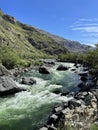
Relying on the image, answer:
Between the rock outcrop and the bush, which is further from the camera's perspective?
the bush

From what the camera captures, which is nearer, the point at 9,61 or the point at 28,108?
the point at 28,108

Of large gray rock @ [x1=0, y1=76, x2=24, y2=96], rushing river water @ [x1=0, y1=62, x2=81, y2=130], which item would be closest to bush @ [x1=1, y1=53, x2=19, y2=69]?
large gray rock @ [x1=0, y1=76, x2=24, y2=96]

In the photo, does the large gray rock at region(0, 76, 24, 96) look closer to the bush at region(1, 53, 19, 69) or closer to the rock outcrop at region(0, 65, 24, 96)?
the rock outcrop at region(0, 65, 24, 96)

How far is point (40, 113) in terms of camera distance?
1107 inches

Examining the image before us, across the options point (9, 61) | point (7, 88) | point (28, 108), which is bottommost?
point (28, 108)

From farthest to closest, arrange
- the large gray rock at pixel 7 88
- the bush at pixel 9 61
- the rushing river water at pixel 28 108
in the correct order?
the bush at pixel 9 61 < the large gray rock at pixel 7 88 < the rushing river water at pixel 28 108

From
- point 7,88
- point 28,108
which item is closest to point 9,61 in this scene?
point 7,88

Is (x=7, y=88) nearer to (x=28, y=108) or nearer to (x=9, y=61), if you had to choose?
(x=28, y=108)

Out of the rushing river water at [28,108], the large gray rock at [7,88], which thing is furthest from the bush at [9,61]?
the rushing river water at [28,108]

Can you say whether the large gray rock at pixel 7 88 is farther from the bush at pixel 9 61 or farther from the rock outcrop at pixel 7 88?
the bush at pixel 9 61

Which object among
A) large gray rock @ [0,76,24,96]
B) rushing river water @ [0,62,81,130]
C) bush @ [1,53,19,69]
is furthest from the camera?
bush @ [1,53,19,69]

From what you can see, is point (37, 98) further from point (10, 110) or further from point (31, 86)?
point (31, 86)

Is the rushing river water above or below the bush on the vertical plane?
below

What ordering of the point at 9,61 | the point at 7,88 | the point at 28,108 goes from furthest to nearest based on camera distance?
the point at 9,61
the point at 7,88
the point at 28,108
